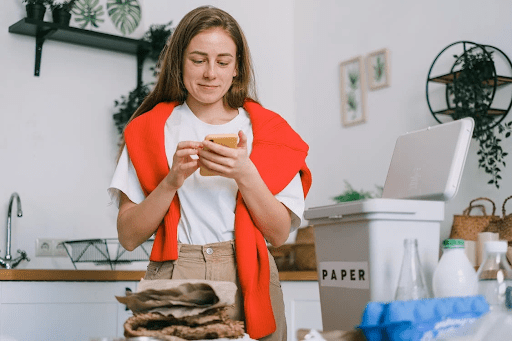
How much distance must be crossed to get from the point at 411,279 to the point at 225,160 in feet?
1.23

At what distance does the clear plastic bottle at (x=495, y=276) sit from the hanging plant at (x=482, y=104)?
165cm

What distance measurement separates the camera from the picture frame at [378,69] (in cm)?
320

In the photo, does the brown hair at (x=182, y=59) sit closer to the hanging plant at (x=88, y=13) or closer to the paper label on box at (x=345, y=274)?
the paper label on box at (x=345, y=274)

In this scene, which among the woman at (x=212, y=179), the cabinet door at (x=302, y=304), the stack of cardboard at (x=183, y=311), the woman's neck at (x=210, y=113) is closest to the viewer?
the stack of cardboard at (x=183, y=311)

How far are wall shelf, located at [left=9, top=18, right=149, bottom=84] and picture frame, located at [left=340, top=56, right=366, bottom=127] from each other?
1109 millimetres

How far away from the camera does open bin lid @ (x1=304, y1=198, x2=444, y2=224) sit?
1.11m

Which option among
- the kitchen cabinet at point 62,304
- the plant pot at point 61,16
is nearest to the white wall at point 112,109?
the plant pot at point 61,16

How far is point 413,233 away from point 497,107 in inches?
67.3

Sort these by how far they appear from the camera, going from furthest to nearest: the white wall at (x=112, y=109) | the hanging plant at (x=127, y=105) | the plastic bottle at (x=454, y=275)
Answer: the hanging plant at (x=127, y=105)
the white wall at (x=112, y=109)
the plastic bottle at (x=454, y=275)

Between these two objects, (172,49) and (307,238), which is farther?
(307,238)

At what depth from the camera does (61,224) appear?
304cm

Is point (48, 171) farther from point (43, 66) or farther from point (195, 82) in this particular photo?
point (195, 82)

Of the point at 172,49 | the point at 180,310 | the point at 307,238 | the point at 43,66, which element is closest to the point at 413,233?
the point at 180,310

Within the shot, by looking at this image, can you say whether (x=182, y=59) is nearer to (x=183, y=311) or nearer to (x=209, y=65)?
(x=209, y=65)
